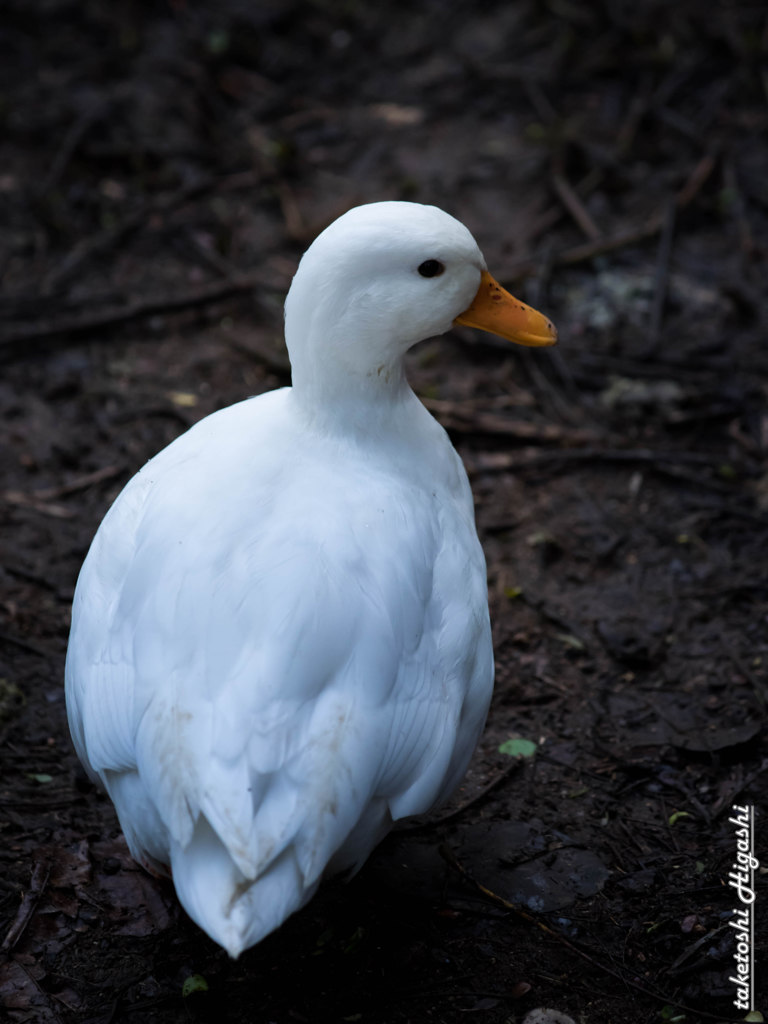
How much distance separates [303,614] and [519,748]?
1145 millimetres

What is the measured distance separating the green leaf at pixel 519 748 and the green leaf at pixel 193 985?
1.03 meters

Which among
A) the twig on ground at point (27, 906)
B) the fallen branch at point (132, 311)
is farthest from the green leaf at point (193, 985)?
the fallen branch at point (132, 311)

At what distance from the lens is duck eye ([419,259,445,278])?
2260 mm

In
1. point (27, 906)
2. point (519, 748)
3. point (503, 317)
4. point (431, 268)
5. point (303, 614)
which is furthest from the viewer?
point (519, 748)

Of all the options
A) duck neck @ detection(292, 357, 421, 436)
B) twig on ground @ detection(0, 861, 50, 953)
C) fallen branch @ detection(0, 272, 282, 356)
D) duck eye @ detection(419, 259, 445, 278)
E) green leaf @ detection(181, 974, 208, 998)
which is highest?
duck eye @ detection(419, 259, 445, 278)

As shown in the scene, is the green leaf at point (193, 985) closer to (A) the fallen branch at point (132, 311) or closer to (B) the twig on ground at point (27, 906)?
(B) the twig on ground at point (27, 906)

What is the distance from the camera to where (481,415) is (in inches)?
158

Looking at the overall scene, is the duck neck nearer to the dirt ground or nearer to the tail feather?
the tail feather

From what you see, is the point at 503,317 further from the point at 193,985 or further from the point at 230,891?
the point at 193,985

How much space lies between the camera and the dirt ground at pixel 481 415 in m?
2.38

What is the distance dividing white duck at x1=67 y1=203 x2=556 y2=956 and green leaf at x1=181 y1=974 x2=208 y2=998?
0.25m

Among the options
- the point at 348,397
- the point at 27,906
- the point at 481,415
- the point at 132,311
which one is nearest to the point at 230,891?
the point at 27,906

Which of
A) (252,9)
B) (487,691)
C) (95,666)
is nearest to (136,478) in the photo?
(95,666)

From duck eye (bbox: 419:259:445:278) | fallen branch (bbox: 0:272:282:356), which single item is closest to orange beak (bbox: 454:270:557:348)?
duck eye (bbox: 419:259:445:278)
